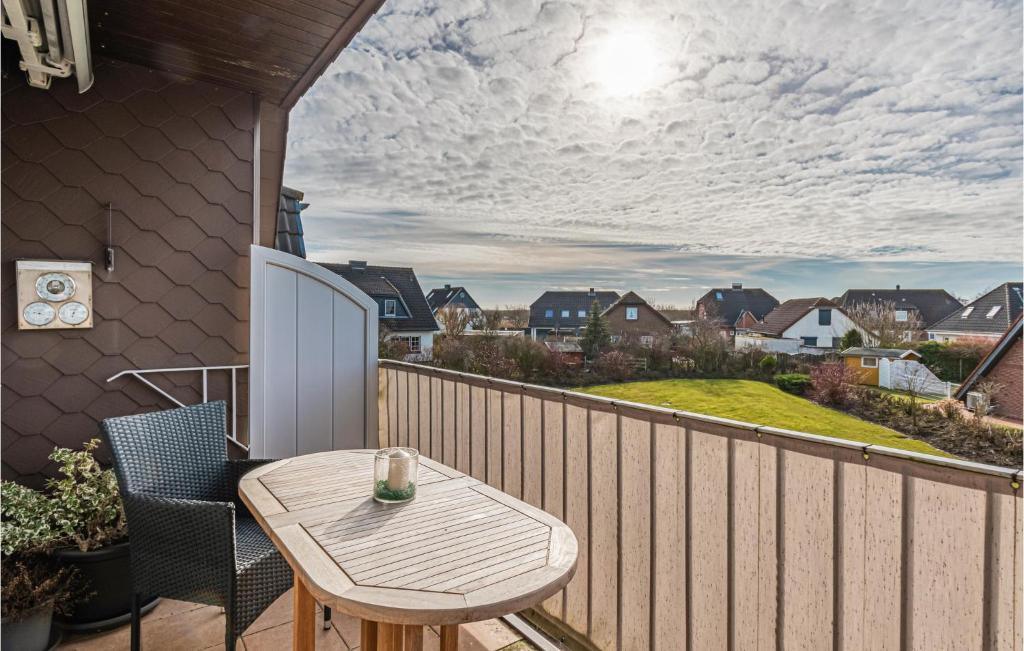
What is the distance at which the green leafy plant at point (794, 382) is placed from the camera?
3828mm

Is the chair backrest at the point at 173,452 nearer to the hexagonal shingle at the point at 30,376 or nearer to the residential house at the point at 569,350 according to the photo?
the hexagonal shingle at the point at 30,376

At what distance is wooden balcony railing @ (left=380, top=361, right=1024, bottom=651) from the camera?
3.62 ft

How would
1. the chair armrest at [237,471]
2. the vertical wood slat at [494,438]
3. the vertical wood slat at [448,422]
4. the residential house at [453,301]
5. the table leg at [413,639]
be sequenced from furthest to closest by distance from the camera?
the residential house at [453,301] → the vertical wood slat at [448,422] → the vertical wood slat at [494,438] → the chair armrest at [237,471] → the table leg at [413,639]

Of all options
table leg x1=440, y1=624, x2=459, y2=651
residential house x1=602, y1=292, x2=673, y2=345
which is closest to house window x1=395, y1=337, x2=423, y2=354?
residential house x1=602, y1=292, x2=673, y2=345

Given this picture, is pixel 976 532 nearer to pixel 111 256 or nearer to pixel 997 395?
pixel 997 395

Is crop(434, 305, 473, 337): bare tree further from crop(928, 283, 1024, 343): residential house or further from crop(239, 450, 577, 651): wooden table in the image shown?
crop(928, 283, 1024, 343): residential house

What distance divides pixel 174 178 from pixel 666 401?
3578 millimetres

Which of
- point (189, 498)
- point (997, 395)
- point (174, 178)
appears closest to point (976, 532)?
point (997, 395)

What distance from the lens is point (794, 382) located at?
12.9 feet

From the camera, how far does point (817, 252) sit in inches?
213

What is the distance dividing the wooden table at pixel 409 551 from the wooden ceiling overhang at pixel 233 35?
1.84 m

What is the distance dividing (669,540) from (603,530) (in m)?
0.32

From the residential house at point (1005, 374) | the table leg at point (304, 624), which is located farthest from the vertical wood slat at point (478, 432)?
the residential house at point (1005, 374)

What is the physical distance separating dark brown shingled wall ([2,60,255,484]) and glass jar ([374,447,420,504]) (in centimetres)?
177
